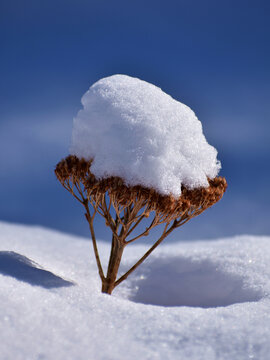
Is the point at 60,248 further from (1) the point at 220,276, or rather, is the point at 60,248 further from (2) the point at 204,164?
(2) the point at 204,164

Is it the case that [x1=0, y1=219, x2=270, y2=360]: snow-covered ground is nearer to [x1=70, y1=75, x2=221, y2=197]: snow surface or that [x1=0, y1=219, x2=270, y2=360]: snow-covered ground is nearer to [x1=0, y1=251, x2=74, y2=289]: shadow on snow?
[x1=0, y1=251, x2=74, y2=289]: shadow on snow

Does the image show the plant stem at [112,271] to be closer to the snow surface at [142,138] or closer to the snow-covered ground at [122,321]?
the snow-covered ground at [122,321]

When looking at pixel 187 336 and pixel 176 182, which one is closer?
pixel 187 336

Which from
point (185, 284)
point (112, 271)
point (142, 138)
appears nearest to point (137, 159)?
point (142, 138)

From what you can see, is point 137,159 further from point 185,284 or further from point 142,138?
point 185,284

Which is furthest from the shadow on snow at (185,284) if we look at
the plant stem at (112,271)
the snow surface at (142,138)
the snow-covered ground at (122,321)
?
the snow surface at (142,138)

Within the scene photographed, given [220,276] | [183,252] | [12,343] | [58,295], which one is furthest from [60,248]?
[12,343]

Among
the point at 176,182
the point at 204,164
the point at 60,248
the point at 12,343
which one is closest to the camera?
the point at 12,343
